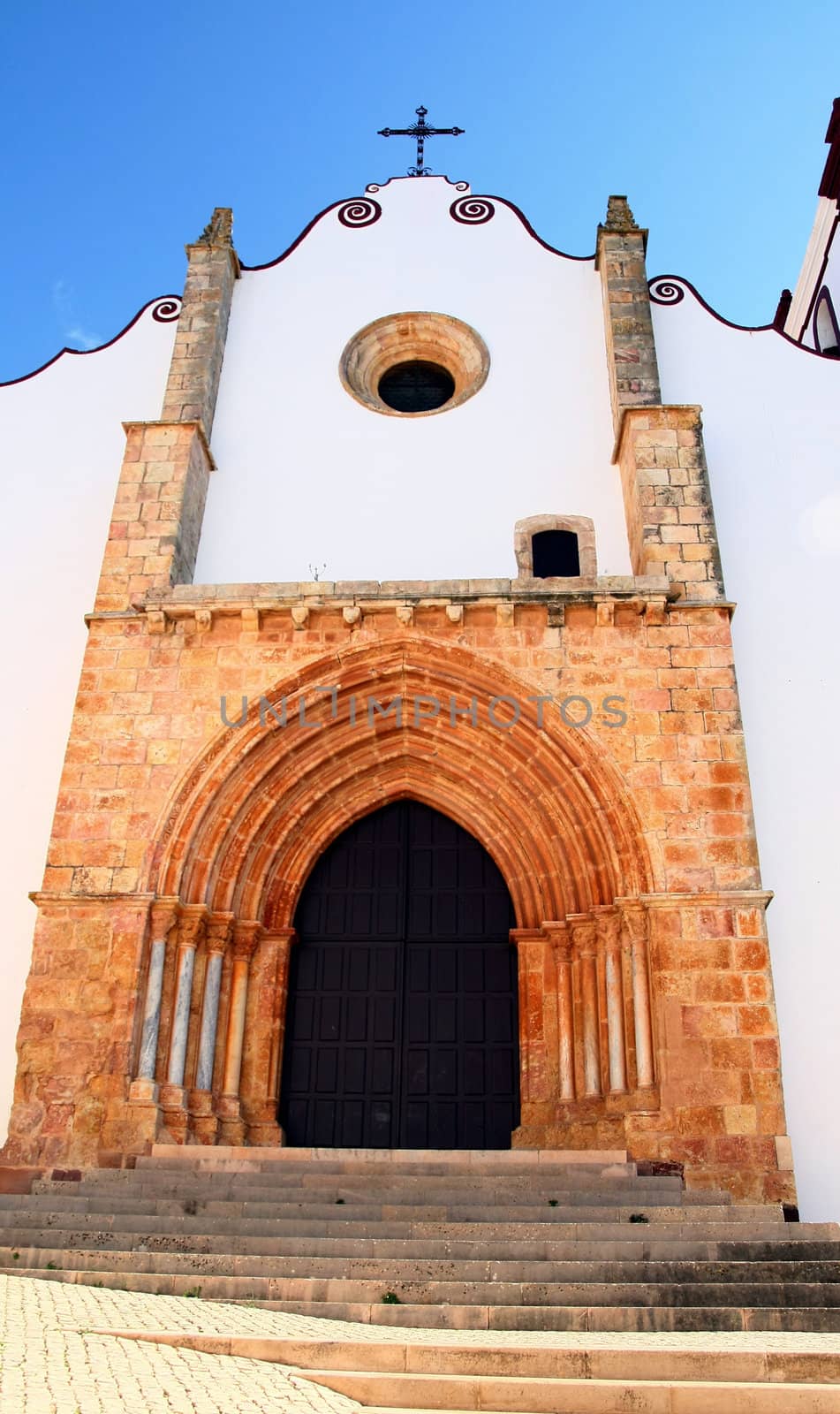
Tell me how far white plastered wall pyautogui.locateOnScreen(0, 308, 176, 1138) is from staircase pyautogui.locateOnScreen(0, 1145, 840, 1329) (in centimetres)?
215

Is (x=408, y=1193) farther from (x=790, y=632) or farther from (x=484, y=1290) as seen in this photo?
(x=790, y=632)

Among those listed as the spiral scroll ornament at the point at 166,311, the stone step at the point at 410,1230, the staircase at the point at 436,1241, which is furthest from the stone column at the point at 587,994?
the spiral scroll ornament at the point at 166,311

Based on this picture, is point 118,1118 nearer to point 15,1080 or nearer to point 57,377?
point 15,1080

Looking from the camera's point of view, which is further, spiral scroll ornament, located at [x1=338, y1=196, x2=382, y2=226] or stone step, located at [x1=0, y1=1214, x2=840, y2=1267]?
spiral scroll ornament, located at [x1=338, y1=196, x2=382, y2=226]

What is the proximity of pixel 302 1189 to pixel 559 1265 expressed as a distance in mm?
2083

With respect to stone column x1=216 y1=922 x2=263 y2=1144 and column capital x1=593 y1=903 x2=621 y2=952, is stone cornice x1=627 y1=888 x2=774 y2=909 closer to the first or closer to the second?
column capital x1=593 y1=903 x2=621 y2=952

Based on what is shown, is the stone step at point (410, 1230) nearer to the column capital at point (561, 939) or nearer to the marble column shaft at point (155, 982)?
the marble column shaft at point (155, 982)

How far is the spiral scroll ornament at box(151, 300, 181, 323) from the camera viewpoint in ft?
39.1

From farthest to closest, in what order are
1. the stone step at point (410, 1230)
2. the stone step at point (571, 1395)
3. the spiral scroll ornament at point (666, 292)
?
the spiral scroll ornament at point (666, 292) < the stone step at point (410, 1230) < the stone step at point (571, 1395)

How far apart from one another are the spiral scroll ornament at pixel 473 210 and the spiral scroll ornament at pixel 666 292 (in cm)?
200

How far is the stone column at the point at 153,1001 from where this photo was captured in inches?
303

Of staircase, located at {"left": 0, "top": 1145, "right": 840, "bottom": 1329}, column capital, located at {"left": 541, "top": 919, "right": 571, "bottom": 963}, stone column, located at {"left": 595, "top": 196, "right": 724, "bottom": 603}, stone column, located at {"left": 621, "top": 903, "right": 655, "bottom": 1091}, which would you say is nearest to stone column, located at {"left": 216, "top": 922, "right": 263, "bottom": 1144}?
staircase, located at {"left": 0, "top": 1145, "right": 840, "bottom": 1329}

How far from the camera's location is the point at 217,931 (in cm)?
865

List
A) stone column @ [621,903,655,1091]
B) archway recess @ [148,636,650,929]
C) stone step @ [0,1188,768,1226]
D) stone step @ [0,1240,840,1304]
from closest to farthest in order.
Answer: stone step @ [0,1240,840,1304] < stone step @ [0,1188,768,1226] < stone column @ [621,903,655,1091] < archway recess @ [148,636,650,929]
